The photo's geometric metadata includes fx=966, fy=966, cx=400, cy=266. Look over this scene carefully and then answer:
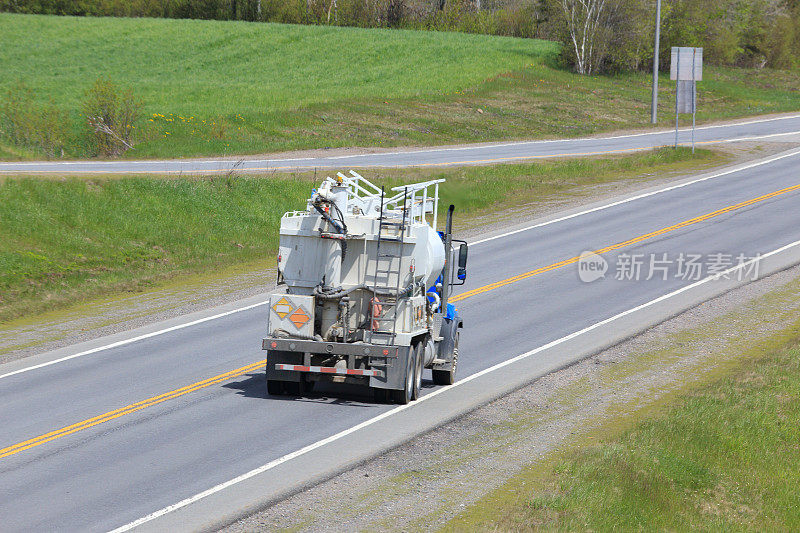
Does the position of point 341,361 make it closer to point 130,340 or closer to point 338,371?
point 338,371

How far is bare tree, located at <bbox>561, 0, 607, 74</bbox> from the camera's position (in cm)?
7531

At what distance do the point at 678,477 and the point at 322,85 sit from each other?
59.3 metres

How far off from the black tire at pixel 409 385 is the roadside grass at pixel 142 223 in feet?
41.8

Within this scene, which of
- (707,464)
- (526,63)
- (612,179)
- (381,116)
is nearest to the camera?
(707,464)

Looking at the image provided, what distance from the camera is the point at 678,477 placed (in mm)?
13500

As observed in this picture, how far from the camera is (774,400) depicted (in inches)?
674

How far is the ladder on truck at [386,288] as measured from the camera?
16.0 meters

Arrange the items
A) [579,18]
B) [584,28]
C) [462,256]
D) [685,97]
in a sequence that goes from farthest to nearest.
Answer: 1. [579,18]
2. [584,28]
3. [685,97]
4. [462,256]

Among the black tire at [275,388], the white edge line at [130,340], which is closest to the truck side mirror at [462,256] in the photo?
the black tire at [275,388]

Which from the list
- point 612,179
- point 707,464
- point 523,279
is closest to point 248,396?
point 707,464

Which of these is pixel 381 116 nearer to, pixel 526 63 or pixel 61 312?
pixel 526 63

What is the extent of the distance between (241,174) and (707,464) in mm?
26703

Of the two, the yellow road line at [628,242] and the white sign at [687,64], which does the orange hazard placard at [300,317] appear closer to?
the yellow road line at [628,242]

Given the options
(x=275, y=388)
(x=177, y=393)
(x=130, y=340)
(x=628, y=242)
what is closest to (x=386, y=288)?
(x=275, y=388)
